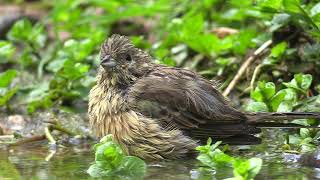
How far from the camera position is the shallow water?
499 cm

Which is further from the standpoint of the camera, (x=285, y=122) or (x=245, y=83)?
(x=245, y=83)

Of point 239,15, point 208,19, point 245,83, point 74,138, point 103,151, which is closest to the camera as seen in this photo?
point 103,151

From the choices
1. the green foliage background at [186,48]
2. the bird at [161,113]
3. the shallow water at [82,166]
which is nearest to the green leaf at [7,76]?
the green foliage background at [186,48]

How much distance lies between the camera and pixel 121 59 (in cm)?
622

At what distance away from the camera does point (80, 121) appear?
7.04 m

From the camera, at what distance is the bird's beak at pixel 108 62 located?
608 cm

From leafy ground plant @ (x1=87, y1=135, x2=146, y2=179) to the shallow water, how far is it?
2.8 inches

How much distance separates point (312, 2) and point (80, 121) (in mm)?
2150

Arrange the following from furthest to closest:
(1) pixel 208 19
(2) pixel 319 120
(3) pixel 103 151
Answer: (1) pixel 208 19
(2) pixel 319 120
(3) pixel 103 151

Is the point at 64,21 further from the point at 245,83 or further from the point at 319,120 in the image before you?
the point at 319,120

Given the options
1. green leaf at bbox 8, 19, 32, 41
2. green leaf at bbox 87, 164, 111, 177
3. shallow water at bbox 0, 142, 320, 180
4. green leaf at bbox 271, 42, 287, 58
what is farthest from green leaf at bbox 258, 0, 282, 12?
green leaf at bbox 8, 19, 32, 41

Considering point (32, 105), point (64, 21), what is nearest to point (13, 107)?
point (32, 105)

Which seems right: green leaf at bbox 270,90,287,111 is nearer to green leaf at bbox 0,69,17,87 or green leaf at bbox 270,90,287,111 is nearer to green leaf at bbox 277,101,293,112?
green leaf at bbox 277,101,293,112

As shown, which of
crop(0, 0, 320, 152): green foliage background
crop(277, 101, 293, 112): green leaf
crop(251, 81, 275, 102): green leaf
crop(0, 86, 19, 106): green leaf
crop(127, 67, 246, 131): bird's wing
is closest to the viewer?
crop(127, 67, 246, 131): bird's wing
